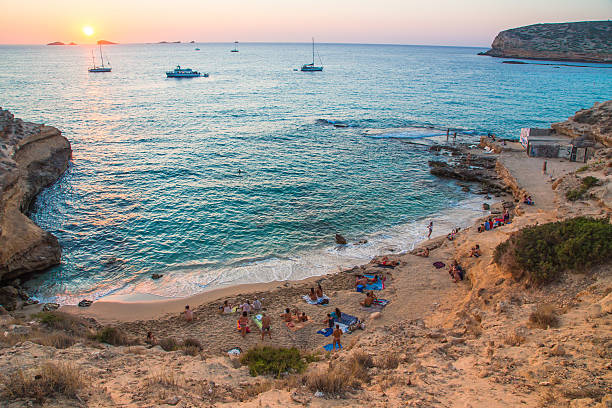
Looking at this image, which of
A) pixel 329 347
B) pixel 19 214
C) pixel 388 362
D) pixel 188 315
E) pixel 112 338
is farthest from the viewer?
pixel 19 214

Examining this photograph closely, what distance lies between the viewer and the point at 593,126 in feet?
130

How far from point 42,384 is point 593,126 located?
49.7m

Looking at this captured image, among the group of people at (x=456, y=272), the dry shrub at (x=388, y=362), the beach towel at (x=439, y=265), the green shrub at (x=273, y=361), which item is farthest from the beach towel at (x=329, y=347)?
the beach towel at (x=439, y=265)

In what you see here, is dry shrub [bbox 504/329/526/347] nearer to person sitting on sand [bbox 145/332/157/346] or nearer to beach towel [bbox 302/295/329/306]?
beach towel [bbox 302/295/329/306]

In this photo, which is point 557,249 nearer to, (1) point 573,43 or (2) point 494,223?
(2) point 494,223

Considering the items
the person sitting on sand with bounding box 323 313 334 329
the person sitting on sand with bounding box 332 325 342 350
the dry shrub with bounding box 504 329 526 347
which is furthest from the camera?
the person sitting on sand with bounding box 323 313 334 329

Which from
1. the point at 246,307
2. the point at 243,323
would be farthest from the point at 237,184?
the point at 243,323

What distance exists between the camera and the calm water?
21.5 meters

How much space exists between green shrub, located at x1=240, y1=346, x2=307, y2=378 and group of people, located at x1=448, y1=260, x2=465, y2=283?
10191 mm

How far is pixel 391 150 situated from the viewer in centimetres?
4397

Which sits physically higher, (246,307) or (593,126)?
(593,126)

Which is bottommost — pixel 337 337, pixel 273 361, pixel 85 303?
pixel 85 303

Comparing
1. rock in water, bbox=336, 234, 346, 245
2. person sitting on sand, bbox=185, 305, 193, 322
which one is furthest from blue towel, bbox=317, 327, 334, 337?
rock in water, bbox=336, 234, 346, 245

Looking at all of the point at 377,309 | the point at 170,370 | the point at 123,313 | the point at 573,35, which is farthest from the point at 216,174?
the point at 573,35
